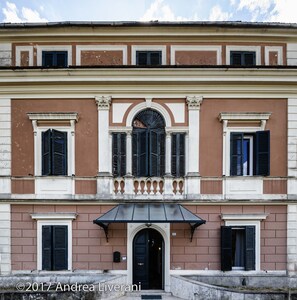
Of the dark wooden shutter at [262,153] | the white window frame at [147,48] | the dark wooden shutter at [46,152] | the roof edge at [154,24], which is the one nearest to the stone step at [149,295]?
the dark wooden shutter at [46,152]

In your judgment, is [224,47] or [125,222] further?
[224,47]

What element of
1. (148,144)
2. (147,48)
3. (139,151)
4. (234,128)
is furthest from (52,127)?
(234,128)

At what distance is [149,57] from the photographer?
13.4m

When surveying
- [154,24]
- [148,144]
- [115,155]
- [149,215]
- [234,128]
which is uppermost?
[154,24]

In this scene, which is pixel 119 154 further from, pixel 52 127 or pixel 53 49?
pixel 53 49

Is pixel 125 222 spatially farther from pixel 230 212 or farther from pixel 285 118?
pixel 285 118

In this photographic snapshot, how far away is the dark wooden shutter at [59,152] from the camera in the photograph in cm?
1245

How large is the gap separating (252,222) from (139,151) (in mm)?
5633

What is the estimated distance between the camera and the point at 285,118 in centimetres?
1277

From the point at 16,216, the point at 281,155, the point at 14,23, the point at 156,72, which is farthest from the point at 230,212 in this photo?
the point at 14,23

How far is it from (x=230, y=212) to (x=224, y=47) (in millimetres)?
7277

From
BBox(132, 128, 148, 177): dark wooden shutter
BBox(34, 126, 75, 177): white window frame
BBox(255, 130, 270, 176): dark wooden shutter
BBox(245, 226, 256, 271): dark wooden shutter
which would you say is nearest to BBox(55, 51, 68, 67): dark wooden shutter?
BBox(34, 126, 75, 177): white window frame

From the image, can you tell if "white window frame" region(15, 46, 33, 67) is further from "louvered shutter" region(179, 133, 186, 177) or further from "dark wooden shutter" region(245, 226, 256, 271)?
"dark wooden shutter" region(245, 226, 256, 271)

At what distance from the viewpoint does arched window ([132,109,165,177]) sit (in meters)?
12.8
